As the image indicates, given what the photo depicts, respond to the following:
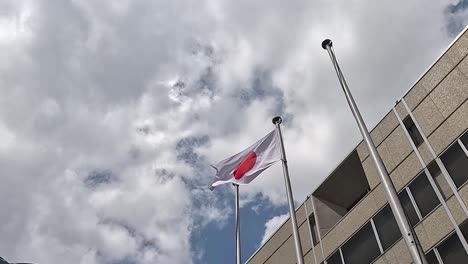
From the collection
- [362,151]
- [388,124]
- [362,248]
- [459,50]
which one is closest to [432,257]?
[362,248]

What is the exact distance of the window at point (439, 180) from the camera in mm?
15430

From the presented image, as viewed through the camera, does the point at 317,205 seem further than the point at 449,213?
Yes

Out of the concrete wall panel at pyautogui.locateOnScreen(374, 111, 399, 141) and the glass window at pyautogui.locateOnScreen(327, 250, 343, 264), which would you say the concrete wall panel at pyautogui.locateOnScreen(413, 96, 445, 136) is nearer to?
the concrete wall panel at pyautogui.locateOnScreen(374, 111, 399, 141)

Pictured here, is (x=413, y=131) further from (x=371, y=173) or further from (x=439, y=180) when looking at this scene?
(x=439, y=180)

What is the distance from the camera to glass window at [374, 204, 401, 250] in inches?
666

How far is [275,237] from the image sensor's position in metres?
23.9

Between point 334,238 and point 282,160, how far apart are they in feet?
21.7

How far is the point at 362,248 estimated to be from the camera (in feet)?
60.3

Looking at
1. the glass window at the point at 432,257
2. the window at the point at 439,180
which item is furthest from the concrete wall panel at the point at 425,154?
the glass window at the point at 432,257

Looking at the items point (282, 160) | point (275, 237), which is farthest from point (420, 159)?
point (275, 237)

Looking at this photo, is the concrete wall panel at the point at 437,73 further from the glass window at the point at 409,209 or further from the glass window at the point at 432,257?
the glass window at the point at 432,257

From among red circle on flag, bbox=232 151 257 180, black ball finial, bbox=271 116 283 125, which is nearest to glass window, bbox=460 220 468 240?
black ball finial, bbox=271 116 283 125

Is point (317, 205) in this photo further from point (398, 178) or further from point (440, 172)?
point (440, 172)

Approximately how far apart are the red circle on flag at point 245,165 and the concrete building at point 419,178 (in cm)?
535
